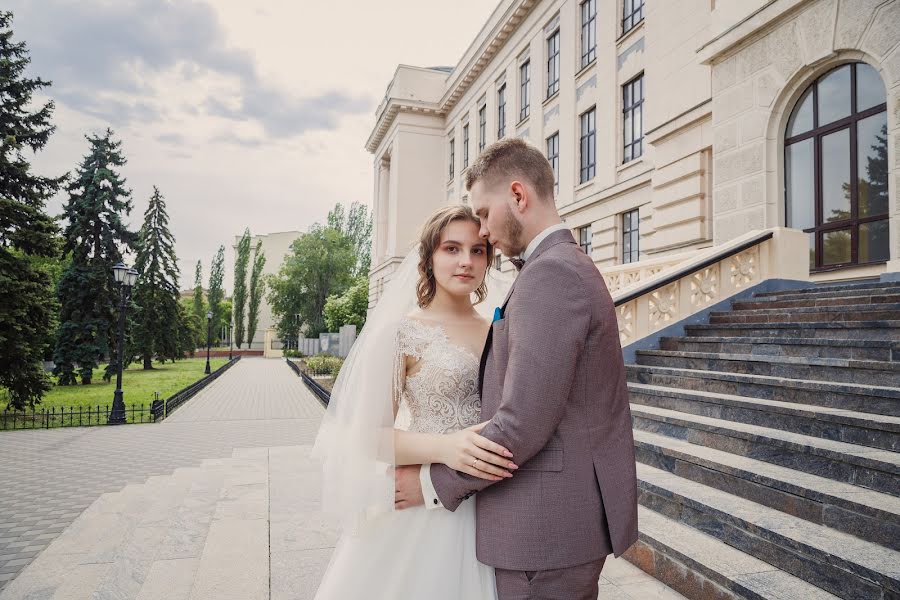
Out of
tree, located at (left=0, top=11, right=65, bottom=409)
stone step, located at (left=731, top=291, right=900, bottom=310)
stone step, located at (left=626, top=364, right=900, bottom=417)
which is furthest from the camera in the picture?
tree, located at (left=0, top=11, right=65, bottom=409)

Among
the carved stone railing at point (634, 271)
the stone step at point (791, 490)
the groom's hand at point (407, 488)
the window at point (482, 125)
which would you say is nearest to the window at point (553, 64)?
the window at point (482, 125)

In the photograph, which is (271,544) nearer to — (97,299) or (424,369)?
(424,369)

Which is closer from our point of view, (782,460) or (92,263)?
(782,460)

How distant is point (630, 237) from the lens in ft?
58.2

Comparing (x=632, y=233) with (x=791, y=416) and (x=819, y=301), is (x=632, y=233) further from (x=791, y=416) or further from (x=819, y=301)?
(x=791, y=416)

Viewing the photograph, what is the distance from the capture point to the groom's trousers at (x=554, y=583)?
1.78m

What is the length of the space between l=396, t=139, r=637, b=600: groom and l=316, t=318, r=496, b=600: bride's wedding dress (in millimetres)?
299

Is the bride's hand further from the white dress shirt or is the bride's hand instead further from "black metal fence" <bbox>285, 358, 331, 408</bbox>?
"black metal fence" <bbox>285, 358, 331, 408</bbox>

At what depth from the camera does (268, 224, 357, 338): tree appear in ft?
213

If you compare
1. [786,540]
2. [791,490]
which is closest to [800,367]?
[791,490]

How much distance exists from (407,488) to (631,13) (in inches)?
756

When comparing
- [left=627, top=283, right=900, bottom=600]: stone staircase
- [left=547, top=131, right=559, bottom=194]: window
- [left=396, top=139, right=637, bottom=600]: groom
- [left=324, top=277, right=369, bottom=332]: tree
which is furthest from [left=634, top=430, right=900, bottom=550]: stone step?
[left=324, top=277, right=369, bottom=332]: tree

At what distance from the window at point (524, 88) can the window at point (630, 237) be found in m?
9.24

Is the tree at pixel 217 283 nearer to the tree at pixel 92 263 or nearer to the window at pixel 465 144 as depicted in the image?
the tree at pixel 92 263
